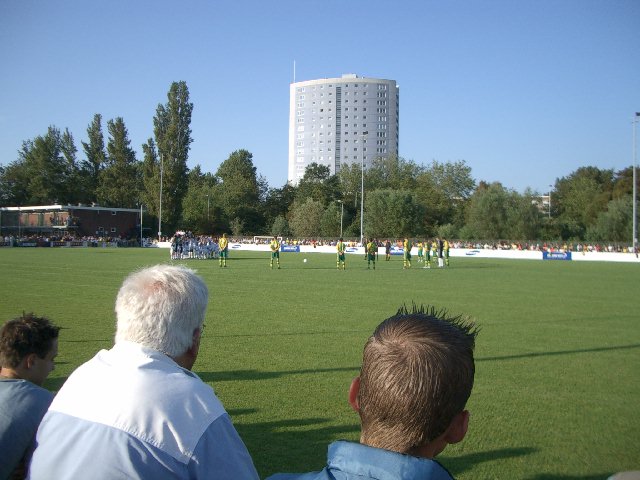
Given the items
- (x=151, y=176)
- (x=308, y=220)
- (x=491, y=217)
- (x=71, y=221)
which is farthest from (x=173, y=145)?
(x=491, y=217)

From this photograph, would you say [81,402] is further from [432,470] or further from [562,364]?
[562,364]

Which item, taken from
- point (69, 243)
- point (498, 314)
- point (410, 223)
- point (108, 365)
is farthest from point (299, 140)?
point (108, 365)

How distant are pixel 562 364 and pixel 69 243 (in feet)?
231

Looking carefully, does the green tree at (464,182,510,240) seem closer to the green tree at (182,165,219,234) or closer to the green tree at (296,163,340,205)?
the green tree at (296,163,340,205)

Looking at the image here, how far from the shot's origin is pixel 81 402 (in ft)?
6.59

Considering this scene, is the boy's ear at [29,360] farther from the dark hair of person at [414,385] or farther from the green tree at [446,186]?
the green tree at [446,186]

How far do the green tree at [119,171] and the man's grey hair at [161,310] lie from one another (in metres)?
95.8

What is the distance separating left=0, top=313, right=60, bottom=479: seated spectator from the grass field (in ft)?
6.86

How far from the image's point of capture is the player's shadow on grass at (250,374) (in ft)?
25.6

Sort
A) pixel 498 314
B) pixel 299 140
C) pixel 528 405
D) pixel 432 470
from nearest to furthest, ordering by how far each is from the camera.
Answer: pixel 432 470 → pixel 528 405 → pixel 498 314 → pixel 299 140

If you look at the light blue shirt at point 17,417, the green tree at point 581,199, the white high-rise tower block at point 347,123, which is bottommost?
the light blue shirt at point 17,417

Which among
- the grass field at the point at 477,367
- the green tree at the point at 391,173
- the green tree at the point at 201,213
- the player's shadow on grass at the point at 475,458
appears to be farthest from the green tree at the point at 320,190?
the player's shadow on grass at the point at 475,458

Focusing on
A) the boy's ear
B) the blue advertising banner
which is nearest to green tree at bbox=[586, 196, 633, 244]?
the blue advertising banner

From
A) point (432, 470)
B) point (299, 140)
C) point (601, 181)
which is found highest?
point (299, 140)
